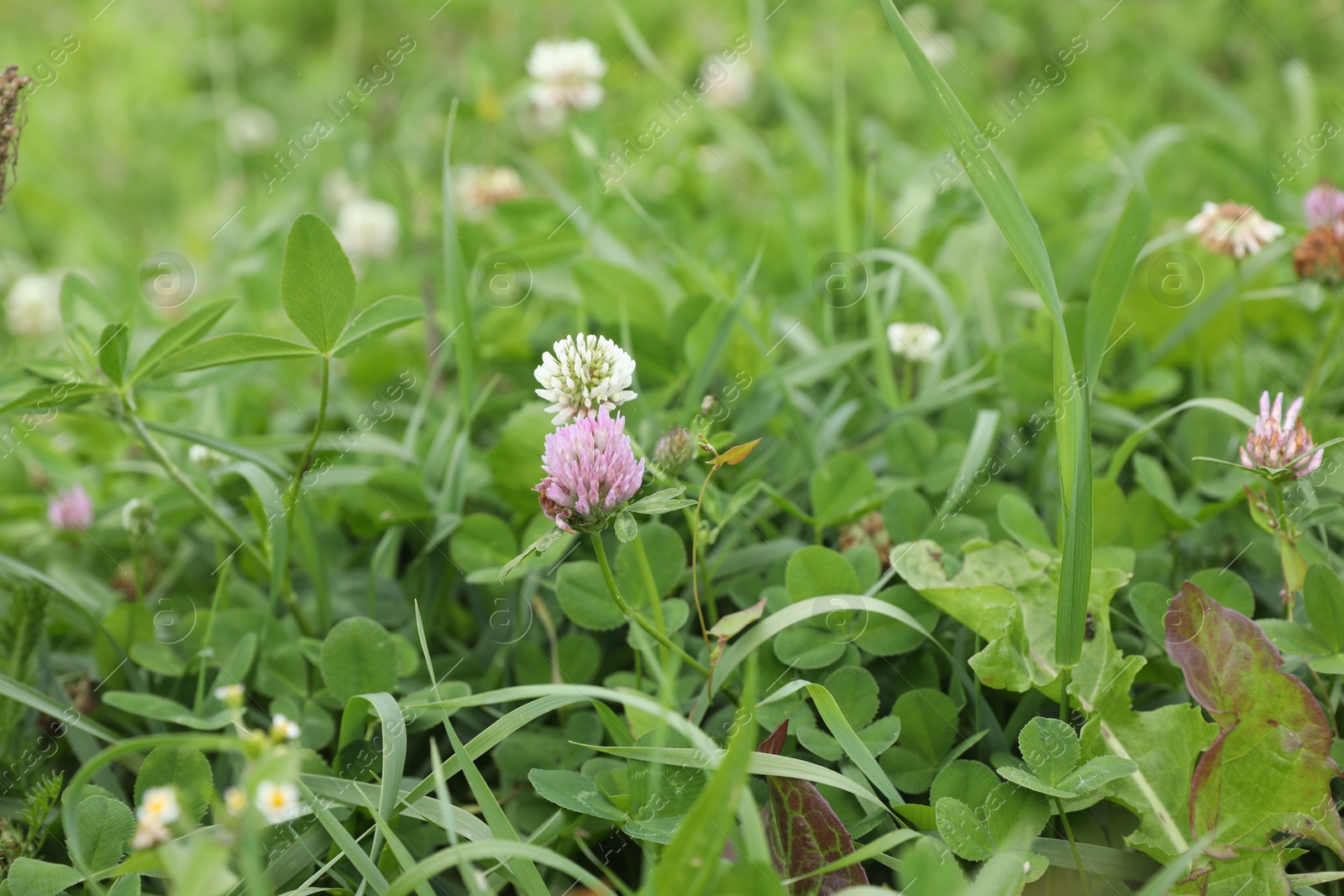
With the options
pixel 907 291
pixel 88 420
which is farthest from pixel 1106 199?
pixel 88 420

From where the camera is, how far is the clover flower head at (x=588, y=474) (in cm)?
85

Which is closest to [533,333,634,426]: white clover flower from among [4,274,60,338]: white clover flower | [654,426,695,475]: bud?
[654,426,695,475]: bud

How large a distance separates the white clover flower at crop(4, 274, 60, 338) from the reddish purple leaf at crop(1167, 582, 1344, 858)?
2271 millimetres

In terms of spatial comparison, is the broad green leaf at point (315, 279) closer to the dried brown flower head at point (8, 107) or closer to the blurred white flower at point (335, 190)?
the dried brown flower head at point (8, 107)

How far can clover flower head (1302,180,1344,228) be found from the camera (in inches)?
51.4

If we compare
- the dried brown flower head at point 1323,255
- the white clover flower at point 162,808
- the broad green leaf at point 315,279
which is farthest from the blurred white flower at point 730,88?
the white clover flower at point 162,808

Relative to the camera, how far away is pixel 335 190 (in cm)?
270

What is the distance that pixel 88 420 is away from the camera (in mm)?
1714

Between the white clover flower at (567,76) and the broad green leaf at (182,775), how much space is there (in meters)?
1.38

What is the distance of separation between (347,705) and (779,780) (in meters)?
0.46

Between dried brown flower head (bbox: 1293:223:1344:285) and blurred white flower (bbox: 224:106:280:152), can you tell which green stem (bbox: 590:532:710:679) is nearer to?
dried brown flower head (bbox: 1293:223:1344:285)

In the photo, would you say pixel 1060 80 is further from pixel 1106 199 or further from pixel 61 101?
pixel 61 101

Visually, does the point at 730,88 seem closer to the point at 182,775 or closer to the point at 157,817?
the point at 182,775

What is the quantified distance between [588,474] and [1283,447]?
0.69 meters
